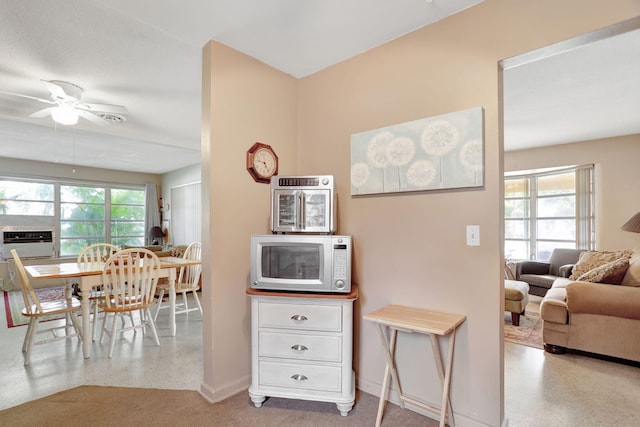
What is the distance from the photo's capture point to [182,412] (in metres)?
2.00

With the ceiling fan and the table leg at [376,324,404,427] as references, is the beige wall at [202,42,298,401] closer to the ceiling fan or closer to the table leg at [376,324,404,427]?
the table leg at [376,324,404,427]

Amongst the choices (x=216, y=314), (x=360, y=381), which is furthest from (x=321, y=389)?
(x=216, y=314)

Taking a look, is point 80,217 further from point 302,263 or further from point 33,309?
point 302,263

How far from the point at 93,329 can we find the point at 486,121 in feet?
12.6

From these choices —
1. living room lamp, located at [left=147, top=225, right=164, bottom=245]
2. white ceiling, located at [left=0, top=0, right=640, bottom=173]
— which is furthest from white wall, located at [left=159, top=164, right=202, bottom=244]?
white ceiling, located at [left=0, top=0, right=640, bottom=173]

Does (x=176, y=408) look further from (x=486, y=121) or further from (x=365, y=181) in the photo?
(x=486, y=121)

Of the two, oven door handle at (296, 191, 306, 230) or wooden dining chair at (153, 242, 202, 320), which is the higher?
oven door handle at (296, 191, 306, 230)

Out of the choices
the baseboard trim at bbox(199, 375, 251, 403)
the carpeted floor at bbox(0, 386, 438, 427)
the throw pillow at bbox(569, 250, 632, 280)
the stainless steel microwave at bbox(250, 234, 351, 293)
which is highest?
the stainless steel microwave at bbox(250, 234, 351, 293)

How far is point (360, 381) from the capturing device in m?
2.25

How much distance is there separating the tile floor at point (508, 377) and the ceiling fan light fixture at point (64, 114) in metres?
2.15

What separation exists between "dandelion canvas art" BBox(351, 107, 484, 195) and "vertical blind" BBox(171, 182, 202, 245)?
5174 millimetres

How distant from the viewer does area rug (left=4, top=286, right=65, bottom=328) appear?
3930 millimetres

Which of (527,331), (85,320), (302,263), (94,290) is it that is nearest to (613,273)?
(527,331)

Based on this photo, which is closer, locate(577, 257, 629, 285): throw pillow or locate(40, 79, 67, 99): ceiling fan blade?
locate(40, 79, 67, 99): ceiling fan blade
